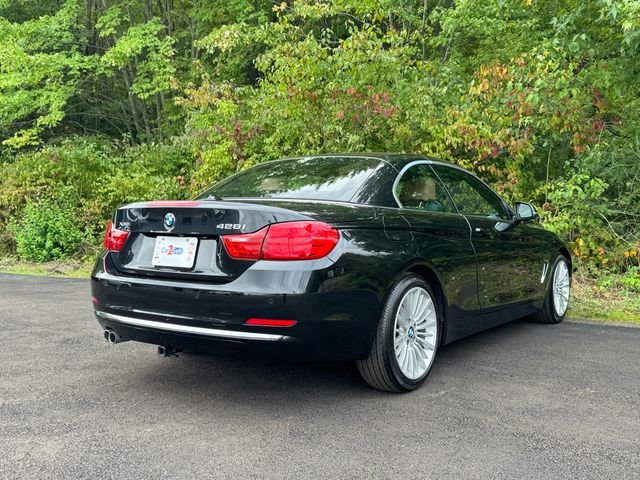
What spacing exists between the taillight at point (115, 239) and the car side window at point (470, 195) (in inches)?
88.6

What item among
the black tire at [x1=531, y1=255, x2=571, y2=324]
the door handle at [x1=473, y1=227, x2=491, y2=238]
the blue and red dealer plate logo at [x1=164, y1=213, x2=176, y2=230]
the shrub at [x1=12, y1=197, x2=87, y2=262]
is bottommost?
the shrub at [x1=12, y1=197, x2=87, y2=262]

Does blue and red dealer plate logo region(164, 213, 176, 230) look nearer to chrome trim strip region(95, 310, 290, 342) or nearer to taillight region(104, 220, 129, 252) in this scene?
taillight region(104, 220, 129, 252)

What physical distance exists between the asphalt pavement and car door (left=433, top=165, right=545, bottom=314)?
18.4 inches

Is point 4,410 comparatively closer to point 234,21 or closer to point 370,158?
point 370,158

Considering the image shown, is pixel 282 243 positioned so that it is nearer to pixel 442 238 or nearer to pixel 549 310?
pixel 442 238

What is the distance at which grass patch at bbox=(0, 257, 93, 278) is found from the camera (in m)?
9.94

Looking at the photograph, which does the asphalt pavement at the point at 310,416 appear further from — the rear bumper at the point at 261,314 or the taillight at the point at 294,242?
the taillight at the point at 294,242

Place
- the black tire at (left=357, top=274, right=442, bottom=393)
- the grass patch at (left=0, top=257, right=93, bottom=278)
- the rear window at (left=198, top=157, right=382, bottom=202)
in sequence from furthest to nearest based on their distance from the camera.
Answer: the grass patch at (left=0, top=257, right=93, bottom=278) < the rear window at (left=198, top=157, right=382, bottom=202) < the black tire at (left=357, top=274, right=442, bottom=393)

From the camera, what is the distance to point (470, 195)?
480cm

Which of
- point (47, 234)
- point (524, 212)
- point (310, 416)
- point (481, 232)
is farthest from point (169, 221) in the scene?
point (47, 234)

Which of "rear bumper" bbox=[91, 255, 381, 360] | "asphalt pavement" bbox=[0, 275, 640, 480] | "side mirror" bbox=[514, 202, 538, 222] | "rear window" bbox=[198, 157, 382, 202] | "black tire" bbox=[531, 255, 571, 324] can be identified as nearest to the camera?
"asphalt pavement" bbox=[0, 275, 640, 480]

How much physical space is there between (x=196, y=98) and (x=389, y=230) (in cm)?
793

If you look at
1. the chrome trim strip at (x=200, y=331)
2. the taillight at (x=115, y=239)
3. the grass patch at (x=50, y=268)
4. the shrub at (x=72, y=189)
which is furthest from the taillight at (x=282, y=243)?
the shrub at (x=72, y=189)

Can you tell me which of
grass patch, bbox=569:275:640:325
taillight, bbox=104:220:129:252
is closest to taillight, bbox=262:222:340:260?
taillight, bbox=104:220:129:252
